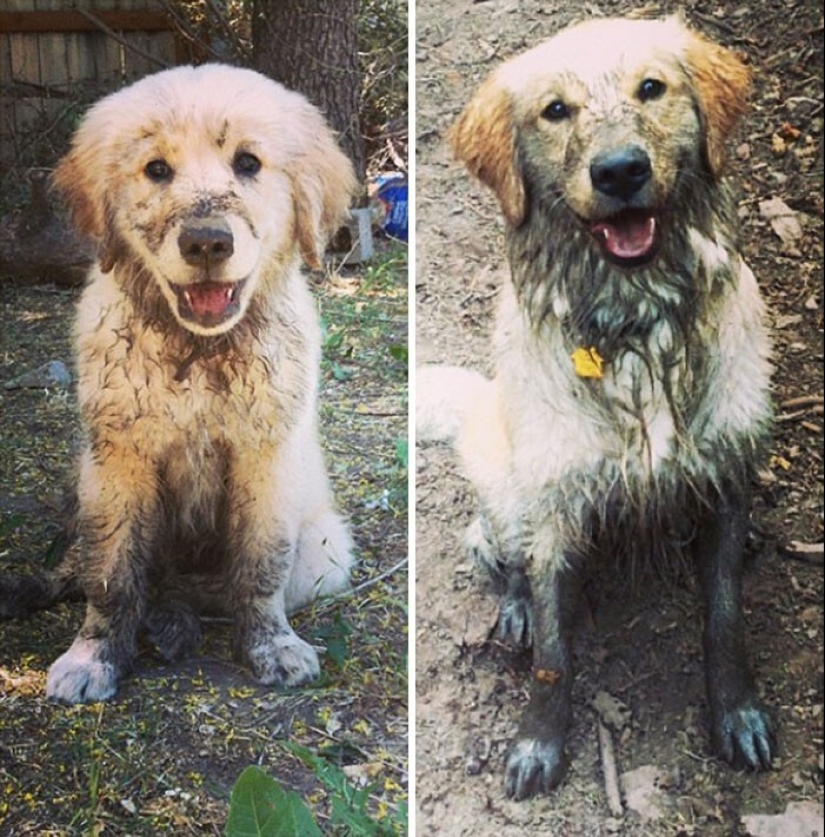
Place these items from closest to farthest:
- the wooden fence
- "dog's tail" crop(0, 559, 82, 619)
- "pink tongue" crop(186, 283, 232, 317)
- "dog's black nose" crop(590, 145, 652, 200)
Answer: "dog's black nose" crop(590, 145, 652, 200)
"pink tongue" crop(186, 283, 232, 317)
the wooden fence
"dog's tail" crop(0, 559, 82, 619)

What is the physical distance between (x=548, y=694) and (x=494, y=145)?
1.03 m

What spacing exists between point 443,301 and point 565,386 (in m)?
0.30

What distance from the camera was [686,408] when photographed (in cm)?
231

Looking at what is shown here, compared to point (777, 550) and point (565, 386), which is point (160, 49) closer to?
point (565, 386)

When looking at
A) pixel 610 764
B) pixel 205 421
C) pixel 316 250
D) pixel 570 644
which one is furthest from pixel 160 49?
pixel 610 764

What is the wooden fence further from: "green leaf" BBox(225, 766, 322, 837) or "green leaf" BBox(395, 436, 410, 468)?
"green leaf" BBox(225, 766, 322, 837)

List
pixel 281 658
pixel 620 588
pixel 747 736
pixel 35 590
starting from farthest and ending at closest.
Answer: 1. pixel 35 590
2. pixel 281 658
3. pixel 620 588
4. pixel 747 736

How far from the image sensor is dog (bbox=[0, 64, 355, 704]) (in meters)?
2.37

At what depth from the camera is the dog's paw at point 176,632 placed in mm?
2559

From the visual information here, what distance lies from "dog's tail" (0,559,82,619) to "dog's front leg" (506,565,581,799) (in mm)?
970

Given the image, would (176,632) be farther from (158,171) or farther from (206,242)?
(158,171)

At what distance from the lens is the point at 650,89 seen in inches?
86.7

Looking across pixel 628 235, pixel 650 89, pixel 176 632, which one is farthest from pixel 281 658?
pixel 650 89

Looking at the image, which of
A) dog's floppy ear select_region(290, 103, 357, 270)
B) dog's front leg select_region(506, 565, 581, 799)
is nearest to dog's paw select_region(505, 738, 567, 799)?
dog's front leg select_region(506, 565, 581, 799)
